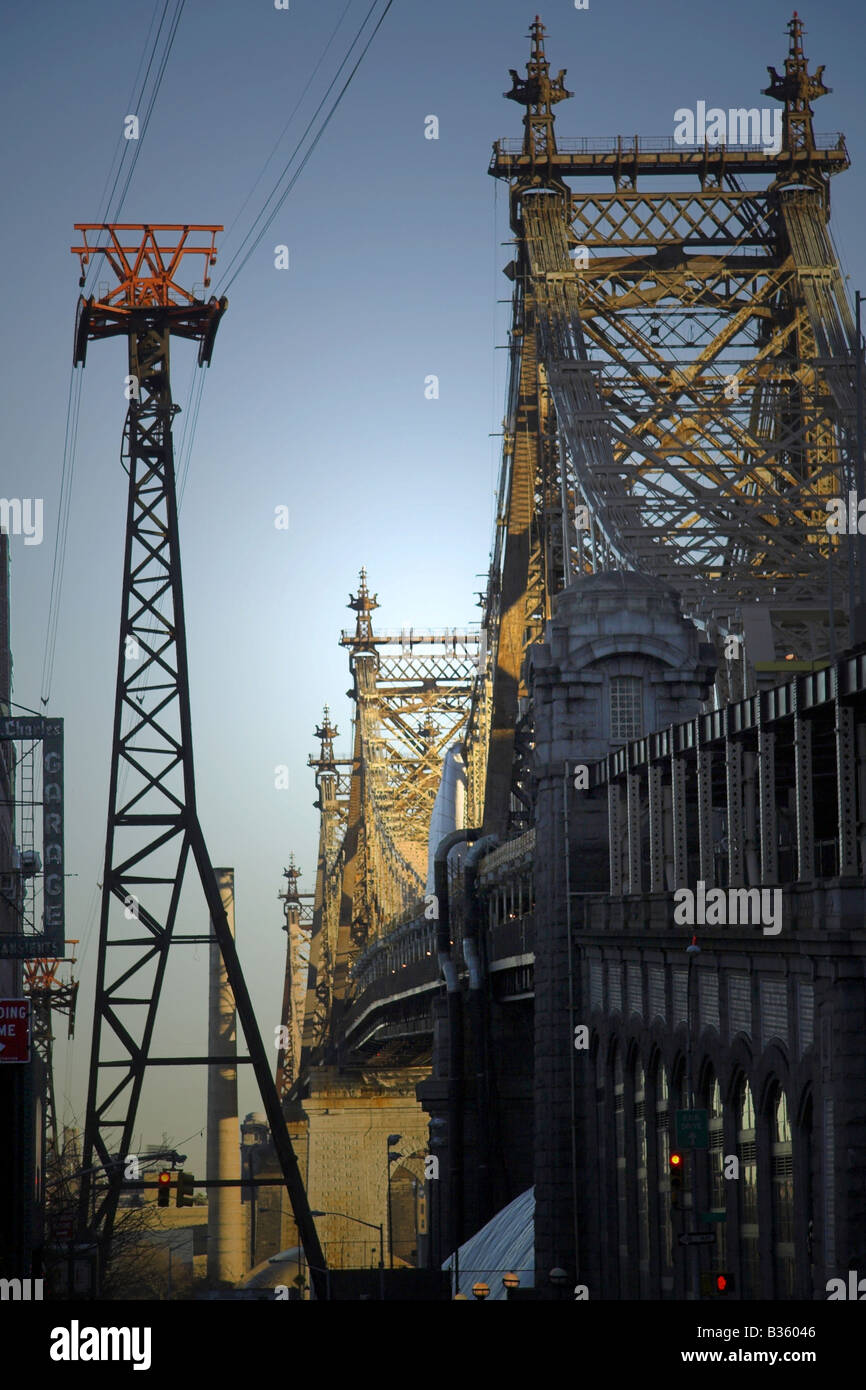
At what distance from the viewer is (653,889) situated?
42.2 m

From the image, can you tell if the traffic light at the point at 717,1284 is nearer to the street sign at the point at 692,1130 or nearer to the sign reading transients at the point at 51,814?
the street sign at the point at 692,1130

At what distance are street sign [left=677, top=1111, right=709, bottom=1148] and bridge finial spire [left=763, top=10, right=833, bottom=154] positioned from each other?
57567mm

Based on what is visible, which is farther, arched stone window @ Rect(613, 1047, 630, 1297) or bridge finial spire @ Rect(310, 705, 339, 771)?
bridge finial spire @ Rect(310, 705, 339, 771)

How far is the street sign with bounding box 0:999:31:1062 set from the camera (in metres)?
45.7

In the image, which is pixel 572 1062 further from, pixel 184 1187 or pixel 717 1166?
pixel 717 1166

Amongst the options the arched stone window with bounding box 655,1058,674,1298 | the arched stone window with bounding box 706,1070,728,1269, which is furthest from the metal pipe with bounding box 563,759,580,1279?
the arched stone window with bounding box 706,1070,728,1269

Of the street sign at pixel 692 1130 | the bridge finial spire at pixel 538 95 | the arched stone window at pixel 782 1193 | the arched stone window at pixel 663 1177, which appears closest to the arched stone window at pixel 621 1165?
the arched stone window at pixel 663 1177

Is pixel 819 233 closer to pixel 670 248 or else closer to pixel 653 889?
pixel 670 248

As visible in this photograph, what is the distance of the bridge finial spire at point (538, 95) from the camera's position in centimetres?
8219

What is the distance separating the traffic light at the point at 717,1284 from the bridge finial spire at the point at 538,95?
58235mm

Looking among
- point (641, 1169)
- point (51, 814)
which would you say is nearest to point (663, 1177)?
point (641, 1169)

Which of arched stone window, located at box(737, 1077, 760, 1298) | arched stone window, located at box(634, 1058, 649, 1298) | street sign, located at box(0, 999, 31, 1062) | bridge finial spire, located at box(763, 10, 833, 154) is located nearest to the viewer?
arched stone window, located at box(737, 1077, 760, 1298)

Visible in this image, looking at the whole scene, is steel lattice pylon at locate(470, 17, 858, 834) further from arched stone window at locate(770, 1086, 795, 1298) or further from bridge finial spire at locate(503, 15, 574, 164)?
arched stone window at locate(770, 1086, 795, 1298)

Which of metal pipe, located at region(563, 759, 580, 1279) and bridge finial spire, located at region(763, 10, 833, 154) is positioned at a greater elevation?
bridge finial spire, located at region(763, 10, 833, 154)
